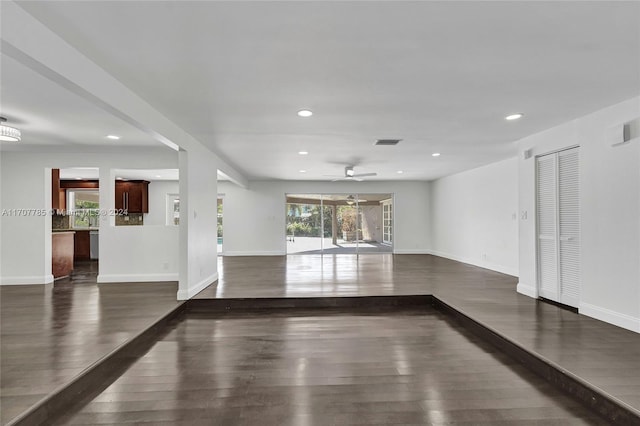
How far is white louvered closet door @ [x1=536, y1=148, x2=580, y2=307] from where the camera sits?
425 centimetres

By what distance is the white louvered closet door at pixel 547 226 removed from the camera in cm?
459

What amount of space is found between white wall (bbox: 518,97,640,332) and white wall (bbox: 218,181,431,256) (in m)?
6.43

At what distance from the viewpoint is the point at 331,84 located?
9.86ft

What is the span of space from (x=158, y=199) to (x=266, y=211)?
3.17m

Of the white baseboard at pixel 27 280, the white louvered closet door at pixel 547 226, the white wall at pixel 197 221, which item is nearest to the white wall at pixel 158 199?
the white baseboard at pixel 27 280

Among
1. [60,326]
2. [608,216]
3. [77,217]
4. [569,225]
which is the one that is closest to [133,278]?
[60,326]

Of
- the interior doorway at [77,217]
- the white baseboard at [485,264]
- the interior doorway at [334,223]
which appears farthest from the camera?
the interior doorway at [334,223]

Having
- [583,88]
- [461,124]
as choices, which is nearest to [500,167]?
[461,124]

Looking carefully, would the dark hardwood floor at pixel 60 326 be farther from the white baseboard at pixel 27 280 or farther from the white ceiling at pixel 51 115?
the white ceiling at pixel 51 115

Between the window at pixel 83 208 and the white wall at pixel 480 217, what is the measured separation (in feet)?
31.6

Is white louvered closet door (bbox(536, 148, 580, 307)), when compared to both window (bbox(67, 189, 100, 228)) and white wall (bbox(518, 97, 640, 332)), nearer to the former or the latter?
white wall (bbox(518, 97, 640, 332))

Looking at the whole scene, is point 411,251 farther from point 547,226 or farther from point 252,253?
point 547,226

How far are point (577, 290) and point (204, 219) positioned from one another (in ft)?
17.4

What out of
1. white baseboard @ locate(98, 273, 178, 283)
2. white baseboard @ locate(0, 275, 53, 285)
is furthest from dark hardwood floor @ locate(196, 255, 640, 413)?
white baseboard @ locate(0, 275, 53, 285)
